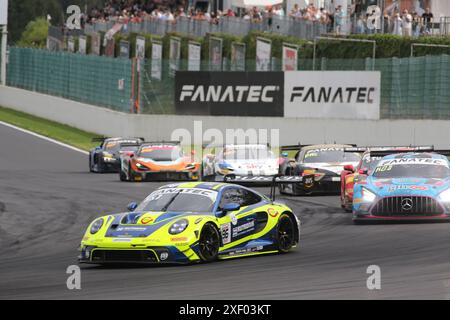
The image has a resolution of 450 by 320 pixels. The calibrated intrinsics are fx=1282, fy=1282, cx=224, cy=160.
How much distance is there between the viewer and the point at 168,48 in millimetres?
A: 52594

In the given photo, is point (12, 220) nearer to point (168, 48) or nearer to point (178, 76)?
point (178, 76)

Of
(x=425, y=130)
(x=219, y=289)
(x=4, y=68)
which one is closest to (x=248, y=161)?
(x=425, y=130)

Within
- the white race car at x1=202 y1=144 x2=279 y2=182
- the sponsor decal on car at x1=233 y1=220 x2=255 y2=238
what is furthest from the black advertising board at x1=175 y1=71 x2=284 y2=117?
the sponsor decal on car at x1=233 y1=220 x2=255 y2=238

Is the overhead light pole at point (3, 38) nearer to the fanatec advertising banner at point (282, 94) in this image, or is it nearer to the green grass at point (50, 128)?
the green grass at point (50, 128)

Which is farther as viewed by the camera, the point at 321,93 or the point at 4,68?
the point at 4,68

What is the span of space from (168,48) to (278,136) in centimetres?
1068

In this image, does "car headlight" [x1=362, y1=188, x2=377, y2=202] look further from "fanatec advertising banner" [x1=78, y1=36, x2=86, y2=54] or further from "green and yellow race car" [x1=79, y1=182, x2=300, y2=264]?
"fanatec advertising banner" [x1=78, y1=36, x2=86, y2=54]

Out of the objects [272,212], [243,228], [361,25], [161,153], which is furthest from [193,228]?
[361,25]

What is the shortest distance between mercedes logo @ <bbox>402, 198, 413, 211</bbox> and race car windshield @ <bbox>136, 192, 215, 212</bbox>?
511 cm

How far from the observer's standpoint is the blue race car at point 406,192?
21016 mm

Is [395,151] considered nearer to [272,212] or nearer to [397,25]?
[272,212]

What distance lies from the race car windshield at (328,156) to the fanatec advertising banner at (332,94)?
482 inches

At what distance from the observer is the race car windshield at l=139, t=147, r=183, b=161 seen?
34.0m

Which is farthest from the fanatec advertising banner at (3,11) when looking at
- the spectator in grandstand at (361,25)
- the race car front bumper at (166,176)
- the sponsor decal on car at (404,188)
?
the sponsor decal on car at (404,188)
